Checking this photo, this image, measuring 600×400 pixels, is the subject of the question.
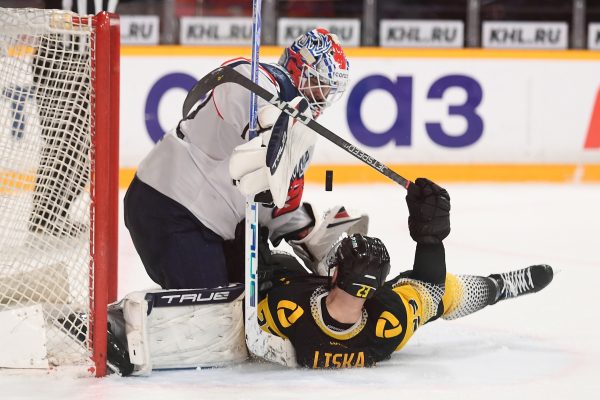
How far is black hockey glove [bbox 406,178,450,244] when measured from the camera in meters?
2.62

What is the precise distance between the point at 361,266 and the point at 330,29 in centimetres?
425

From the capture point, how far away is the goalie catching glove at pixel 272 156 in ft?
7.84

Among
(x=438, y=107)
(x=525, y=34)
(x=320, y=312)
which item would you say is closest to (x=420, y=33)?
(x=438, y=107)

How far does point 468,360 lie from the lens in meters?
2.72

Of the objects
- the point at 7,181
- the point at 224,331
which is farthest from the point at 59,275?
the point at 224,331

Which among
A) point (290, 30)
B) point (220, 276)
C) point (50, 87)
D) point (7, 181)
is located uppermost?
point (290, 30)

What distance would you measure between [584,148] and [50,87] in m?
4.80

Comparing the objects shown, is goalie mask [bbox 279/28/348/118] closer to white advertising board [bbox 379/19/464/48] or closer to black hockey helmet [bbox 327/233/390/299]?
black hockey helmet [bbox 327/233/390/299]

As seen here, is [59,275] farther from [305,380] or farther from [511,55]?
[511,55]

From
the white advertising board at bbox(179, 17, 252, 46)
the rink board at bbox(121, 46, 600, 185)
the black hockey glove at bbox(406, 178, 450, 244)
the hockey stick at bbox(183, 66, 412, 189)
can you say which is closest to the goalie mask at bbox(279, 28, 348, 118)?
the hockey stick at bbox(183, 66, 412, 189)

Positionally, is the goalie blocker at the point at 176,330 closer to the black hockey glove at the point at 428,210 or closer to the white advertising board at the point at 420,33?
the black hockey glove at the point at 428,210

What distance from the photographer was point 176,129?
2.77 metres

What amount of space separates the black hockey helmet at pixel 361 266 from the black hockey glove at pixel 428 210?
0.16 metres

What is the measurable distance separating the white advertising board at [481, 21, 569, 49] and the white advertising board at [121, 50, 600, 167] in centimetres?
11
